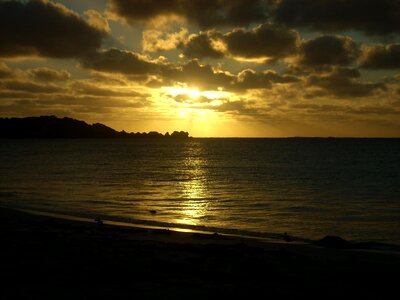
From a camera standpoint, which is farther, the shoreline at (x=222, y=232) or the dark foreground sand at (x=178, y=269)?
the shoreline at (x=222, y=232)

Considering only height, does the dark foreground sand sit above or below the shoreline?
above

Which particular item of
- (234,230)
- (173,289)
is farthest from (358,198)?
(173,289)

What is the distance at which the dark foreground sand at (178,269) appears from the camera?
1085 centimetres

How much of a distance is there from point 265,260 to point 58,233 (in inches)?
359

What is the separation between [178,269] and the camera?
13172 mm

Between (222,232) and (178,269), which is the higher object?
(178,269)

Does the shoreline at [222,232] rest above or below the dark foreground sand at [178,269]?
below

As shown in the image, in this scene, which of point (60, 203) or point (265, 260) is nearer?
point (265, 260)

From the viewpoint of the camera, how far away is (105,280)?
11633 mm

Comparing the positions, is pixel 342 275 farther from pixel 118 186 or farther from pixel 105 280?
pixel 118 186

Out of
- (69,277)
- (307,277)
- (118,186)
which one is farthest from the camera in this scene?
(118,186)

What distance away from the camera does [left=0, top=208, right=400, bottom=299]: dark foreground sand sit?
427 inches

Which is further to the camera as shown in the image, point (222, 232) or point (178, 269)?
point (222, 232)

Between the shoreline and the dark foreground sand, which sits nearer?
the dark foreground sand
